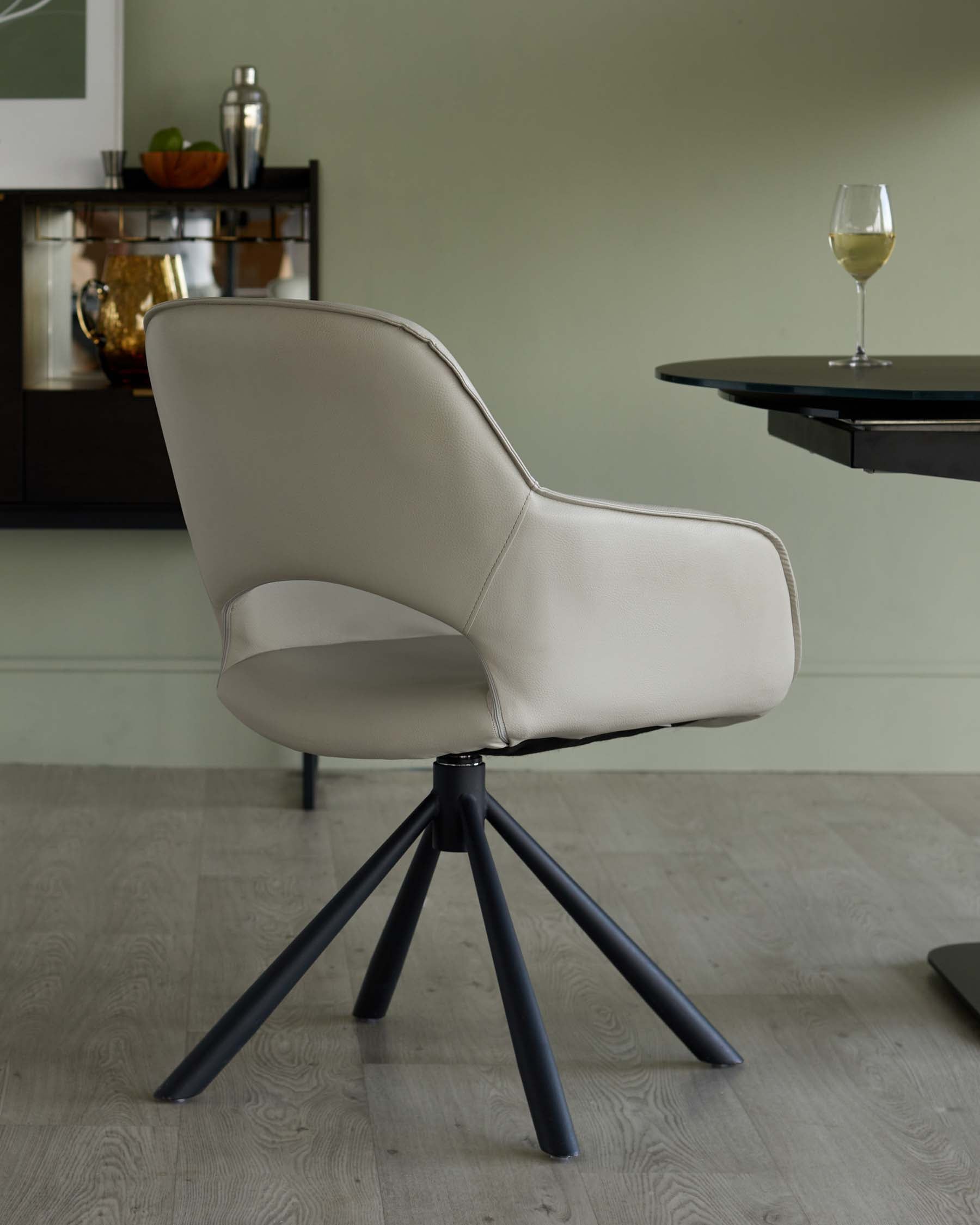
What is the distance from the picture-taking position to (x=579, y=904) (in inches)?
62.0

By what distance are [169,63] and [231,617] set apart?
157cm

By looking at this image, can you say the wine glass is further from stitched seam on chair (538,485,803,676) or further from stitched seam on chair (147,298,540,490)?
stitched seam on chair (147,298,540,490)

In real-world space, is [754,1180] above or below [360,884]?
below

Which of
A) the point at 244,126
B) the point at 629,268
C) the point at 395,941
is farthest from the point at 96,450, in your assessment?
the point at 395,941

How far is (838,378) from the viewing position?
5.30 ft

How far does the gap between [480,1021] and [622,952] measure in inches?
10.9

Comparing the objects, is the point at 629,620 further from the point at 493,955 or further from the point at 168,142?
the point at 168,142

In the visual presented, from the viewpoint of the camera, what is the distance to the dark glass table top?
4.69 ft

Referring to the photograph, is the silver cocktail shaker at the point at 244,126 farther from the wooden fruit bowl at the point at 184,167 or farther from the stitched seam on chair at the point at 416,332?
the stitched seam on chair at the point at 416,332

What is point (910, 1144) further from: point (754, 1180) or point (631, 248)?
point (631, 248)

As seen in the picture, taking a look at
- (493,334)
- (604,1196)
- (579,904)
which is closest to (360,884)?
(579,904)

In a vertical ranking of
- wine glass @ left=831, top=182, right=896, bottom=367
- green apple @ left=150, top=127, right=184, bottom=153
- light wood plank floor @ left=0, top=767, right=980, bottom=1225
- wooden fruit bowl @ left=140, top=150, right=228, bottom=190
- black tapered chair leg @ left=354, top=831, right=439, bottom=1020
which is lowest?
light wood plank floor @ left=0, top=767, right=980, bottom=1225

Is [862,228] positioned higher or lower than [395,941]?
higher

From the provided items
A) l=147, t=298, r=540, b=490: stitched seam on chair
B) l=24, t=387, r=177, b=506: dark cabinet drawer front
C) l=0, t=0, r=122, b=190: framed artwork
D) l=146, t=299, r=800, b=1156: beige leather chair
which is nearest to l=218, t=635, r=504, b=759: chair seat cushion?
l=146, t=299, r=800, b=1156: beige leather chair
